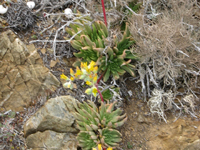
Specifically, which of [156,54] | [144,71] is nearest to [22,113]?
[144,71]

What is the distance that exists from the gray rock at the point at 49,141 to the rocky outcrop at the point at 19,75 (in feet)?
1.95

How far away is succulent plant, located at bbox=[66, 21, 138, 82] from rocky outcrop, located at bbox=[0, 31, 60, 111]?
2.20 ft

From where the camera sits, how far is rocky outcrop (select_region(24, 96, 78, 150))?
285 cm

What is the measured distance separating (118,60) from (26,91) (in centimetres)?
167

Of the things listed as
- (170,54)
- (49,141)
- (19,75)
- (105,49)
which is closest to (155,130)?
(170,54)

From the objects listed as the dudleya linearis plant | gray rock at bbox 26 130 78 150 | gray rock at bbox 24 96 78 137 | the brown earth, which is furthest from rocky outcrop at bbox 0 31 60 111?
the brown earth

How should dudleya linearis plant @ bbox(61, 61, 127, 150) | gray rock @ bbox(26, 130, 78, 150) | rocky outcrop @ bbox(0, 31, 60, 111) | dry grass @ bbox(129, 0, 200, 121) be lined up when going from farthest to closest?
rocky outcrop @ bbox(0, 31, 60, 111)
dry grass @ bbox(129, 0, 200, 121)
gray rock @ bbox(26, 130, 78, 150)
dudleya linearis plant @ bbox(61, 61, 127, 150)

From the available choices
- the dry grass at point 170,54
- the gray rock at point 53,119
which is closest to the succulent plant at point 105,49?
the dry grass at point 170,54

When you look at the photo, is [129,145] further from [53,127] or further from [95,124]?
[53,127]

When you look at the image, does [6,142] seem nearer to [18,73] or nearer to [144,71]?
[18,73]

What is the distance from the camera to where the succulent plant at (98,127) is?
2.73 m

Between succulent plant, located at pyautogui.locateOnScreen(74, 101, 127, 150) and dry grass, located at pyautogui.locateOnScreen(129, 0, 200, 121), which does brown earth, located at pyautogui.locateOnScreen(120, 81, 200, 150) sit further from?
succulent plant, located at pyautogui.locateOnScreen(74, 101, 127, 150)

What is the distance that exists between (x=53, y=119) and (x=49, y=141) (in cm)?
33

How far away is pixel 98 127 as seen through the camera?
9.29 feet
